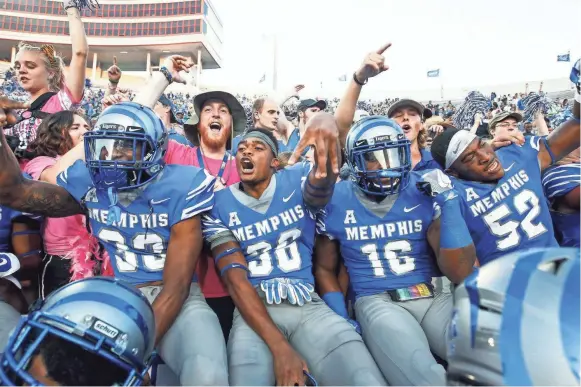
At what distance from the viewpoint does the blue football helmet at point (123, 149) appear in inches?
96.0

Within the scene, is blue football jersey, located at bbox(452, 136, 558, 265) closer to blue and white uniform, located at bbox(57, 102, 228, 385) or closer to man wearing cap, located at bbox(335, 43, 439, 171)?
man wearing cap, located at bbox(335, 43, 439, 171)

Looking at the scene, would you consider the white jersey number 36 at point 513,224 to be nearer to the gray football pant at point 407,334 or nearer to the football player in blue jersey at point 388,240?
the football player in blue jersey at point 388,240

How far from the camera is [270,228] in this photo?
2748mm

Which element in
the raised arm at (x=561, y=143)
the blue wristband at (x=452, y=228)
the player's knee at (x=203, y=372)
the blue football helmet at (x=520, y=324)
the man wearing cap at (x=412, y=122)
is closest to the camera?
the blue football helmet at (x=520, y=324)

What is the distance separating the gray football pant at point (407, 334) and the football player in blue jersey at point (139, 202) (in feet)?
2.82

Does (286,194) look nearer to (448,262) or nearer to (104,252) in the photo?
(448,262)

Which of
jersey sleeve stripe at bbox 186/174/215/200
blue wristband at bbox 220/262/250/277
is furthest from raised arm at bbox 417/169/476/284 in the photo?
jersey sleeve stripe at bbox 186/174/215/200

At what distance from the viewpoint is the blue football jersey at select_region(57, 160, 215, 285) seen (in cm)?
252

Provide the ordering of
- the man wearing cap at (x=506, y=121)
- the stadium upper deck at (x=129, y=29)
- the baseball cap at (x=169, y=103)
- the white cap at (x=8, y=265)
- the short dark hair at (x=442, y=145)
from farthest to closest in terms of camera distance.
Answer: the stadium upper deck at (x=129, y=29)
the baseball cap at (x=169, y=103)
the man wearing cap at (x=506, y=121)
the short dark hair at (x=442, y=145)
the white cap at (x=8, y=265)

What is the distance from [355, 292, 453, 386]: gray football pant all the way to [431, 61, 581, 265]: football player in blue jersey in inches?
22.3

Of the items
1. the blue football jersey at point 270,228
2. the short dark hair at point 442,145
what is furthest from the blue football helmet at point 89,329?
the short dark hair at point 442,145

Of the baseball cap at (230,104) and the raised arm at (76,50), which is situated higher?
the raised arm at (76,50)

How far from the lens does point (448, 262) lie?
8.54 feet

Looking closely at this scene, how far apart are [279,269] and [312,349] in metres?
0.52
